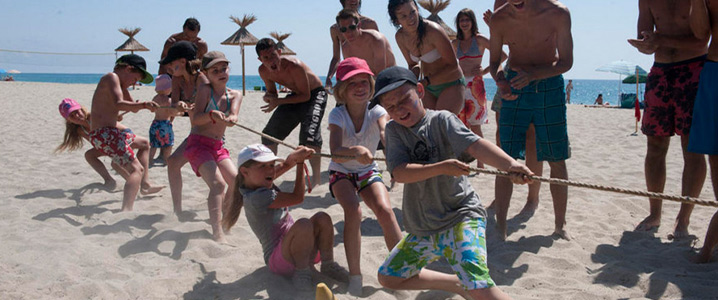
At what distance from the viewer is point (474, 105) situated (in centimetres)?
651

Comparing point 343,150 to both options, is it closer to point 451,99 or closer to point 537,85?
point 451,99

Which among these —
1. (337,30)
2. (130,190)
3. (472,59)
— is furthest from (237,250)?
(472,59)

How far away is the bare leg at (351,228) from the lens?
10.6 feet

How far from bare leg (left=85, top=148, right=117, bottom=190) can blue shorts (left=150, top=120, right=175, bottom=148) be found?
1.17 m

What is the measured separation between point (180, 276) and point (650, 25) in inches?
146

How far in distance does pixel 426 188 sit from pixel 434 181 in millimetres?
60

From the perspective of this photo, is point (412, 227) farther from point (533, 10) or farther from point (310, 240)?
point (533, 10)

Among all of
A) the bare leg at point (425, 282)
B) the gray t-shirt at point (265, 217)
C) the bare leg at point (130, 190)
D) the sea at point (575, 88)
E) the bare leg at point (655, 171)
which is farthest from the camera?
the sea at point (575, 88)

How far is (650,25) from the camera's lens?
4109 millimetres

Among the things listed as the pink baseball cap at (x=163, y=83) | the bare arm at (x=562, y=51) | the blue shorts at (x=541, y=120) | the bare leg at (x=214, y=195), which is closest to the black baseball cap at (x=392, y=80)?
the bare arm at (x=562, y=51)

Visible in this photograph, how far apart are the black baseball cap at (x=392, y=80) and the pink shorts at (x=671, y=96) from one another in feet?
7.58

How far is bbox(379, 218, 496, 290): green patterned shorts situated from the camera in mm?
2510

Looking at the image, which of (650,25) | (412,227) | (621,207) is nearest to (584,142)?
(621,207)

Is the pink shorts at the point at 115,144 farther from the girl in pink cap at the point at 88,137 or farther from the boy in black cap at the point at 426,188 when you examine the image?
the boy in black cap at the point at 426,188
